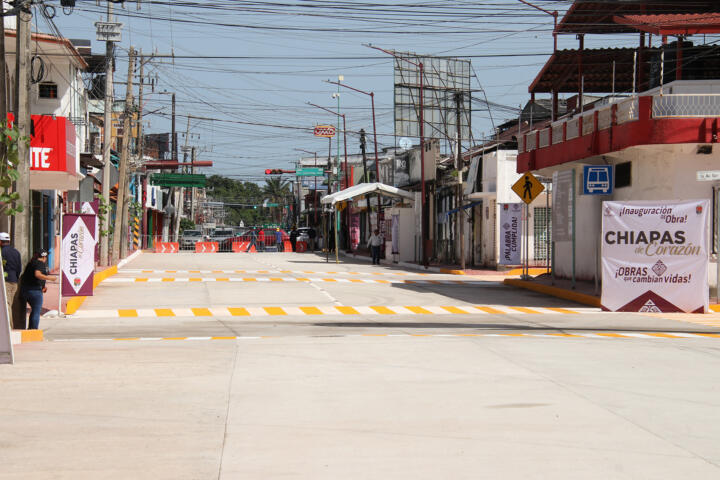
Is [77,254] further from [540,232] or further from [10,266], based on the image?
[540,232]

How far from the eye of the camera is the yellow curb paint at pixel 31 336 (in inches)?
578

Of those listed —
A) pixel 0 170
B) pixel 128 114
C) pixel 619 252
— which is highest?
pixel 128 114

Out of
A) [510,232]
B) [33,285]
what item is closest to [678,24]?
[510,232]

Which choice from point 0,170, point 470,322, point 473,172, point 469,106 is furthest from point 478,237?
point 0,170

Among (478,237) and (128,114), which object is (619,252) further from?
(128,114)

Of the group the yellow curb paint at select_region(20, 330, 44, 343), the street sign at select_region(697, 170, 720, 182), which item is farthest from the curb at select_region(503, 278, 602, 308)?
the yellow curb paint at select_region(20, 330, 44, 343)

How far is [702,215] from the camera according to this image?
2045cm

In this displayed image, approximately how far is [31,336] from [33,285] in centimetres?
167

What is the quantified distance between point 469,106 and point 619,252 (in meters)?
30.5

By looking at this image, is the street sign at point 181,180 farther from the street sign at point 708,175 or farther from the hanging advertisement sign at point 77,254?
the street sign at point 708,175

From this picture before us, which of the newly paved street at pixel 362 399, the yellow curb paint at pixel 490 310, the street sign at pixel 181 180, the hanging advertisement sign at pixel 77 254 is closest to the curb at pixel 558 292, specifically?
the yellow curb paint at pixel 490 310

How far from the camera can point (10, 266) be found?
51.4 feet

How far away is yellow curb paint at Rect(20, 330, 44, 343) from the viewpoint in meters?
14.7

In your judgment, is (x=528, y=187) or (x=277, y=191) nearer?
(x=528, y=187)
